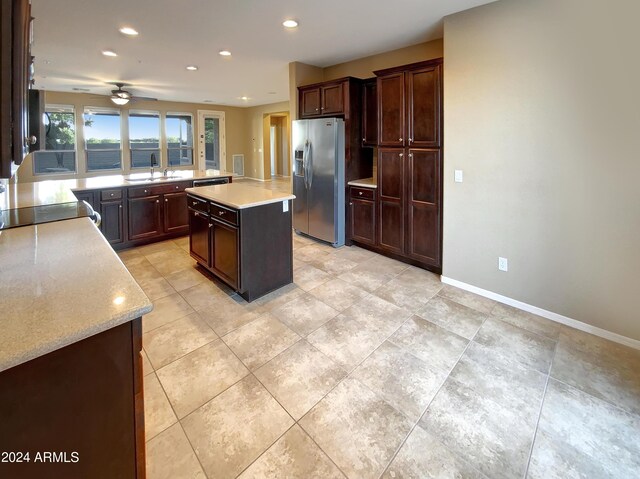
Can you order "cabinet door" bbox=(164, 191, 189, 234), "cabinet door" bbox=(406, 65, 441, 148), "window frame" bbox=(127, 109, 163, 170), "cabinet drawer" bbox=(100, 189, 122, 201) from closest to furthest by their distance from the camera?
"cabinet door" bbox=(406, 65, 441, 148) → "cabinet drawer" bbox=(100, 189, 122, 201) → "cabinet door" bbox=(164, 191, 189, 234) → "window frame" bbox=(127, 109, 163, 170)

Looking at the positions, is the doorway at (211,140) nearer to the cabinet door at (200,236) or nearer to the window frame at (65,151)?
the window frame at (65,151)

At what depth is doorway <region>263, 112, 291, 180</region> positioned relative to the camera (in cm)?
1121

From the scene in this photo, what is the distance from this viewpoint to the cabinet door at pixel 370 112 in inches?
171

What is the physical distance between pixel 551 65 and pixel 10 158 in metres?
3.27

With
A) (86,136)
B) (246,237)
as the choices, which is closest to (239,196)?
(246,237)

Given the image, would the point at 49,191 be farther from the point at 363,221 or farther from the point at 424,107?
the point at 424,107

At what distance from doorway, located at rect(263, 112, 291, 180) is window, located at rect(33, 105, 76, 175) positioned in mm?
5231

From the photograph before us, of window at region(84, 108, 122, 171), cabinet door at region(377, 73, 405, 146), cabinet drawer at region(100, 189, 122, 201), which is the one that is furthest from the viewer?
window at region(84, 108, 122, 171)

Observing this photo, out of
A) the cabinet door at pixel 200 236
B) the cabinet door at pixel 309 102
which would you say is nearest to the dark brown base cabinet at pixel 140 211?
the cabinet door at pixel 200 236

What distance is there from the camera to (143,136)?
930 cm

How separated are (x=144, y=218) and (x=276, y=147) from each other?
32.1 ft

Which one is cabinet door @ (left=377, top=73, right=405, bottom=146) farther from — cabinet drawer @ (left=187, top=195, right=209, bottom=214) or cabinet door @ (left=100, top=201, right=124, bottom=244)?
cabinet door @ (left=100, top=201, right=124, bottom=244)

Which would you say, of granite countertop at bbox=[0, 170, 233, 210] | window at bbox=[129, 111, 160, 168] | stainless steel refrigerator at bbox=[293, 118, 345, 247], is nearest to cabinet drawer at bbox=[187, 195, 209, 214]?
granite countertop at bbox=[0, 170, 233, 210]

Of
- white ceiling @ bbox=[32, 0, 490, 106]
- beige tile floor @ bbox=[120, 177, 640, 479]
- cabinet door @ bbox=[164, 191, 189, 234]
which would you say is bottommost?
beige tile floor @ bbox=[120, 177, 640, 479]
